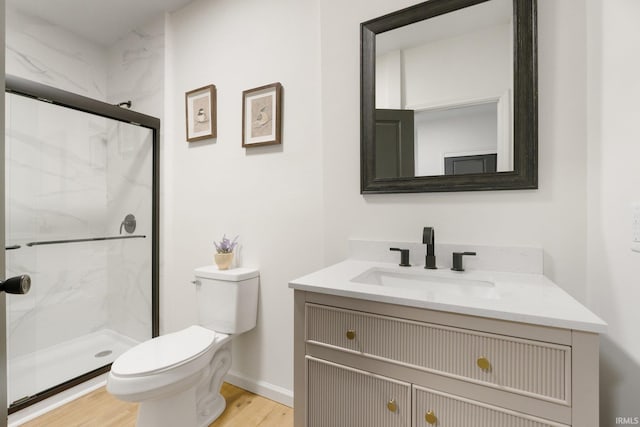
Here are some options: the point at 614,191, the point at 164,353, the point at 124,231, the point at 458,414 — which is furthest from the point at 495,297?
the point at 124,231

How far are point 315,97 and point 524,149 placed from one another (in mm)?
1018

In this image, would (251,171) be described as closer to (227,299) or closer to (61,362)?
(227,299)

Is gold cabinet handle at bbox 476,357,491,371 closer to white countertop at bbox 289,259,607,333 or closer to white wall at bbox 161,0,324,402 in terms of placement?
white countertop at bbox 289,259,607,333

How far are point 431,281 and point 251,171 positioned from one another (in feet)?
3.96

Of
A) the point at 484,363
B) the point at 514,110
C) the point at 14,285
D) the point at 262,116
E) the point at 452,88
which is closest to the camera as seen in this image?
the point at 14,285

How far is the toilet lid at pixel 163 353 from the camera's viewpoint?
1253 mm

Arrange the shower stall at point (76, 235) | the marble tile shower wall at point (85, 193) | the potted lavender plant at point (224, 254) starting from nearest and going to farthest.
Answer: the potted lavender plant at point (224, 254) < the shower stall at point (76, 235) < the marble tile shower wall at point (85, 193)

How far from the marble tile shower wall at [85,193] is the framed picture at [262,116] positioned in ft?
2.83

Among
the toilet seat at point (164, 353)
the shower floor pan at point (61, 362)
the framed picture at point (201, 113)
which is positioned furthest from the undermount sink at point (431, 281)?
the shower floor pan at point (61, 362)

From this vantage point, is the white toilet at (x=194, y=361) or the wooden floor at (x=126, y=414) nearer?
the white toilet at (x=194, y=361)

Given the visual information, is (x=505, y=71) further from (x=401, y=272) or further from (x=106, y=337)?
(x=106, y=337)

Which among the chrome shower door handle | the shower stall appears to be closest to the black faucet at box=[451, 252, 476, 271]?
the chrome shower door handle

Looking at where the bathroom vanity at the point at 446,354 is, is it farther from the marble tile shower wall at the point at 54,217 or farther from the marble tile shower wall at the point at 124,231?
the marble tile shower wall at the point at 54,217

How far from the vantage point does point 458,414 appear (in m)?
0.83
